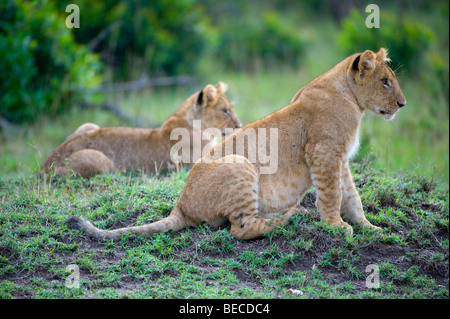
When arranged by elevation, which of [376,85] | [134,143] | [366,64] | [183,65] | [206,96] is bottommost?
[134,143]

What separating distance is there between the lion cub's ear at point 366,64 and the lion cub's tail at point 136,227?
233 cm

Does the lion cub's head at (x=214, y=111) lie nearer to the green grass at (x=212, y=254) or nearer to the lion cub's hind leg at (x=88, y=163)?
the lion cub's hind leg at (x=88, y=163)

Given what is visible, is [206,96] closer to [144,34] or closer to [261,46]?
[144,34]

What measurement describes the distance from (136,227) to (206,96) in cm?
344

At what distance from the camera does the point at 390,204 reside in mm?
5738

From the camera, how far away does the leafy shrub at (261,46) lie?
1653 centimetres

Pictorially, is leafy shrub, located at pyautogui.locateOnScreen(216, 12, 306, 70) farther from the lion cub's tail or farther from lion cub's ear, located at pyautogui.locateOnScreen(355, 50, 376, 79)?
the lion cub's tail

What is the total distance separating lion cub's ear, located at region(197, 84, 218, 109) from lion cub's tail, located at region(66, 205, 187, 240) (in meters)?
3.12

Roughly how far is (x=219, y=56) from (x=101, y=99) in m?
5.73

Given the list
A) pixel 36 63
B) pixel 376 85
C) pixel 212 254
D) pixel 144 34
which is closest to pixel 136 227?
pixel 212 254

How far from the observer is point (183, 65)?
1510 cm

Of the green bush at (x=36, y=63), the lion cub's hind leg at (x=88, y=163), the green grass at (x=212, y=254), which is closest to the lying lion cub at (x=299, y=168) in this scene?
the green grass at (x=212, y=254)

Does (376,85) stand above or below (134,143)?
above

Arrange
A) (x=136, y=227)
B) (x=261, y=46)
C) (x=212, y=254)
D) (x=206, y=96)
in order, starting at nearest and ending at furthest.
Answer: (x=212, y=254) < (x=136, y=227) < (x=206, y=96) < (x=261, y=46)
